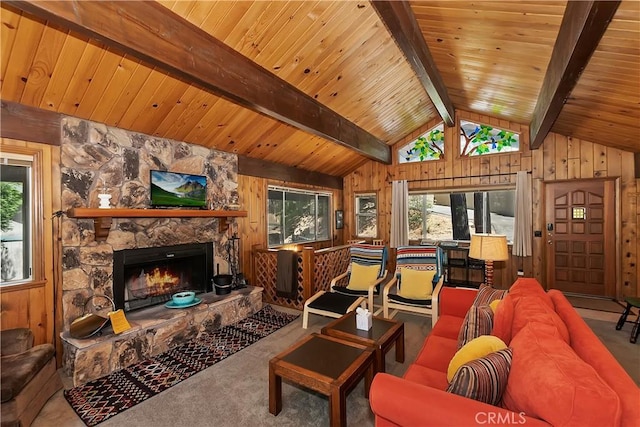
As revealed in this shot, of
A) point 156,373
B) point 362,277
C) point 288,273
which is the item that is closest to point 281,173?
point 288,273

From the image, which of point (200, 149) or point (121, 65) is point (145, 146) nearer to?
point (200, 149)

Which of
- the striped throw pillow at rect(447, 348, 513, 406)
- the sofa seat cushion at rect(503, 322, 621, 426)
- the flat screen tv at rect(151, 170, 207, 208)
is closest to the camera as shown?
→ the sofa seat cushion at rect(503, 322, 621, 426)

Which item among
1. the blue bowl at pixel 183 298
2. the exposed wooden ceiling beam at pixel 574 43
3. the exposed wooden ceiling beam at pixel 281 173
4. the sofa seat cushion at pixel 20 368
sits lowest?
the sofa seat cushion at pixel 20 368

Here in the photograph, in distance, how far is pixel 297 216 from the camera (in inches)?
243

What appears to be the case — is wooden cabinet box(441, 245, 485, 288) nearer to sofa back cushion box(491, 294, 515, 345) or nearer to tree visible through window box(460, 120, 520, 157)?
tree visible through window box(460, 120, 520, 157)

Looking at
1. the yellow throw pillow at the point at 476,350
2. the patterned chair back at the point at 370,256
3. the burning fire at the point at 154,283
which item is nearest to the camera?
the yellow throw pillow at the point at 476,350

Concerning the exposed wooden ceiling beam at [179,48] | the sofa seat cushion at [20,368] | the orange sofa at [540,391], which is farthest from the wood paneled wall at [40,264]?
the orange sofa at [540,391]

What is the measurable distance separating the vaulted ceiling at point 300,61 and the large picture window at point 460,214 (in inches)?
73.2

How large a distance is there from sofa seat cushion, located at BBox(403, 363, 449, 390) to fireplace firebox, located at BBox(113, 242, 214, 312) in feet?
10.4

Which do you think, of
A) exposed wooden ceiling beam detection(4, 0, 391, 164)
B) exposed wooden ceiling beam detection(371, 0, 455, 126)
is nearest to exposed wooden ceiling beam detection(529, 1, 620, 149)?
exposed wooden ceiling beam detection(371, 0, 455, 126)

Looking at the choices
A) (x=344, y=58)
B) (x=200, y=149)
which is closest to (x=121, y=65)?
(x=200, y=149)

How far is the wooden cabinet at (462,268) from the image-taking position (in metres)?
5.61

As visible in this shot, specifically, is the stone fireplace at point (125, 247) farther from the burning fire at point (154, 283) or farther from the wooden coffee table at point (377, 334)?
the wooden coffee table at point (377, 334)

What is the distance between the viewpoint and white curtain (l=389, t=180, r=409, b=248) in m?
6.43
